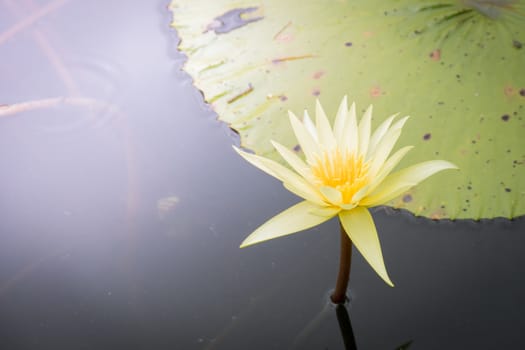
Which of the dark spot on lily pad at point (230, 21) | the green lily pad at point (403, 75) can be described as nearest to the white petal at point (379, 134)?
the green lily pad at point (403, 75)

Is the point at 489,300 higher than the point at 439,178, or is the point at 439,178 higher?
the point at 439,178

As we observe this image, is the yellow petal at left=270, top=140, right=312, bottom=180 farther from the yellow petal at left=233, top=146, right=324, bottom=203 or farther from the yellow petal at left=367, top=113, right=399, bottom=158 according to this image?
the yellow petal at left=367, top=113, right=399, bottom=158

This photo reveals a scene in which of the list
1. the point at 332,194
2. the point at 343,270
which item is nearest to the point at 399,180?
the point at 332,194

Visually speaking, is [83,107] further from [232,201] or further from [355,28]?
[355,28]

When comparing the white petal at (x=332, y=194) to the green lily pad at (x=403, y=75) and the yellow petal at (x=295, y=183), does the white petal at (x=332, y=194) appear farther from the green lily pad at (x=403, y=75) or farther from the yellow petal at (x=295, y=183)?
the green lily pad at (x=403, y=75)

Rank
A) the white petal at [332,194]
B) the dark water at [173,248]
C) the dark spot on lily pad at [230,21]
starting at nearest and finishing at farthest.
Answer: the white petal at [332,194], the dark water at [173,248], the dark spot on lily pad at [230,21]

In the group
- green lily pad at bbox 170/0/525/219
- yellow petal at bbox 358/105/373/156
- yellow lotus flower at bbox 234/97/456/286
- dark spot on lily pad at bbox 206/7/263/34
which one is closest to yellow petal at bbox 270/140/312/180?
yellow lotus flower at bbox 234/97/456/286

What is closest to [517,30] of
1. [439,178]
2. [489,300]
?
[439,178]
